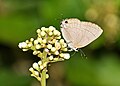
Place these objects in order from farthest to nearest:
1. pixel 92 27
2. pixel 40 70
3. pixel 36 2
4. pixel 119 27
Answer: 1. pixel 36 2
2. pixel 119 27
3. pixel 92 27
4. pixel 40 70

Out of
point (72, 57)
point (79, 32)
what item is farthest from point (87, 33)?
point (72, 57)

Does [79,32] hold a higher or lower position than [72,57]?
lower

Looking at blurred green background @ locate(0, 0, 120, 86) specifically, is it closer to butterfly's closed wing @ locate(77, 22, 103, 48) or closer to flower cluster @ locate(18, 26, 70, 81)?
butterfly's closed wing @ locate(77, 22, 103, 48)

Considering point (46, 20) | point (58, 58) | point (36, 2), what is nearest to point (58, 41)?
point (58, 58)

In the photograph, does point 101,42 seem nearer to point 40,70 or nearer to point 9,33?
point 9,33

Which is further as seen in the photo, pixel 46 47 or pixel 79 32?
pixel 79 32

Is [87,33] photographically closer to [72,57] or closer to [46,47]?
[46,47]

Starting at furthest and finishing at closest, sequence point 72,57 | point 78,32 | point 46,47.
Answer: point 72,57 < point 78,32 < point 46,47

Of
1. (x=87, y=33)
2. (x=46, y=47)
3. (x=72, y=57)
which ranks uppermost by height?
(x=72, y=57)
